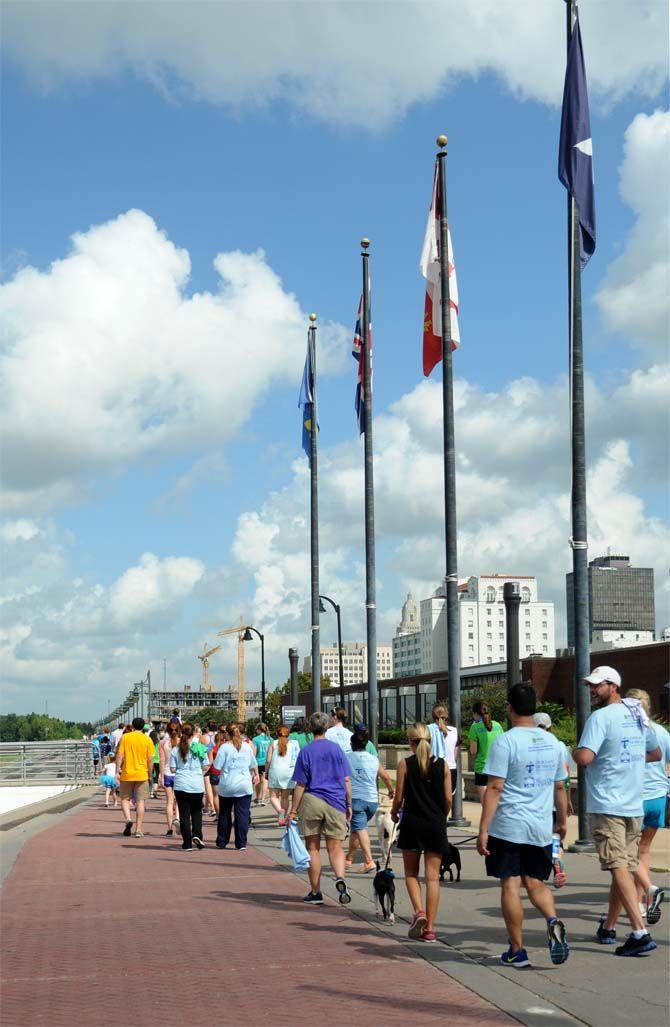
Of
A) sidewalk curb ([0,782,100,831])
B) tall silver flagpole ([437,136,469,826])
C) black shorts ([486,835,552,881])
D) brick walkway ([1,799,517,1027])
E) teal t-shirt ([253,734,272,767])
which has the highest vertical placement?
tall silver flagpole ([437,136,469,826])

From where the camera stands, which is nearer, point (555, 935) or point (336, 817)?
point (555, 935)

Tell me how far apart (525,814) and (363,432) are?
753 inches

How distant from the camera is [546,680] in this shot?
211ft

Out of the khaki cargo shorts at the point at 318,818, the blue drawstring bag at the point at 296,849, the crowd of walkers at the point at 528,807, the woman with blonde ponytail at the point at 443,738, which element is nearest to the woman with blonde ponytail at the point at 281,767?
the woman with blonde ponytail at the point at 443,738

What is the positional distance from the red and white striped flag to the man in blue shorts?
503 inches

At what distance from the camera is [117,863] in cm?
1648

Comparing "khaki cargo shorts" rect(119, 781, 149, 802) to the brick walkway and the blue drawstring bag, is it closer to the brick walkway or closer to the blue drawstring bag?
the brick walkway

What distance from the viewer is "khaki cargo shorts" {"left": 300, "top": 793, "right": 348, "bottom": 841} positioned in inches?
478

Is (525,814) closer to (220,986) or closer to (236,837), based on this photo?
(220,986)

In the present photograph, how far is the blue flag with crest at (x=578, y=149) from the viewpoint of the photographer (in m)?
16.7

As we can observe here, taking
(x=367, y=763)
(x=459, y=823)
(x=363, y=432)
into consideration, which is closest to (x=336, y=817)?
(x=367, y=763)

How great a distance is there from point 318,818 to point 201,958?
293 cm

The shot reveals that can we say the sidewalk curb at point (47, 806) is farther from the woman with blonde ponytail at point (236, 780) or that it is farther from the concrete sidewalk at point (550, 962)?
the concrete sidewalk at point (550, 962)

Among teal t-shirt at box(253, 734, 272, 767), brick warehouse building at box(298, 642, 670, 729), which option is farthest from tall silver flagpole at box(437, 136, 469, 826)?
brick warehouse building at box(298, 642, 670, 729)
